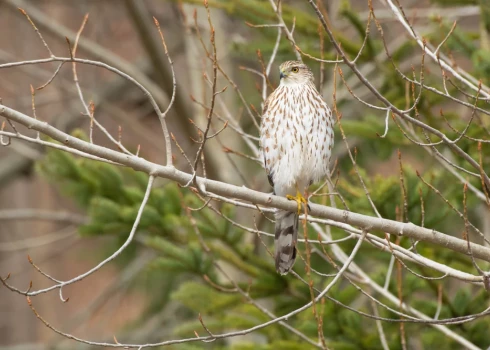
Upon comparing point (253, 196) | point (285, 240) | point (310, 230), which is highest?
point (310, 230)

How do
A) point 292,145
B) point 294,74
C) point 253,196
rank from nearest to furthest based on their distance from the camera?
1. point 253,196
2. point 292,145
3. point 294,74

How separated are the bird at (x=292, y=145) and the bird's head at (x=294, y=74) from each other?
5 cm

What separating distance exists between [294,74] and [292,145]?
0.50 metres

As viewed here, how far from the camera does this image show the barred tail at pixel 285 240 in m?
4.58

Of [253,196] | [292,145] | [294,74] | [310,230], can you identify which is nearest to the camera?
[253,196]

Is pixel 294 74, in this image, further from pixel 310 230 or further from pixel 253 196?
pixel 253 196

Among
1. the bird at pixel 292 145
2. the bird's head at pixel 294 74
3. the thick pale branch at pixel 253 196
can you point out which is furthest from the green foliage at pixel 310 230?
the thick pale branch at pixel 253 196

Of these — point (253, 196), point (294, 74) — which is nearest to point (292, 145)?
point (294, 74)

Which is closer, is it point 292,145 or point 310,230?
point 292,145

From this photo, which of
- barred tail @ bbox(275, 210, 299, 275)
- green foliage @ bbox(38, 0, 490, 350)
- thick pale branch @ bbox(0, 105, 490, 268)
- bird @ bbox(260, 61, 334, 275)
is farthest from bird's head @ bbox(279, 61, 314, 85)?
thick pale branch @ bbox(0, 105, 490, 268)

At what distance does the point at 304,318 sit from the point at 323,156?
1.26 m

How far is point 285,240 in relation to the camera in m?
4.66

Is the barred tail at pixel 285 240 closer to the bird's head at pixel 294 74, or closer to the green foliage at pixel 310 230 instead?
the green foliage at pixel 310 230

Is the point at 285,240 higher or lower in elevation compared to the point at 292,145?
lower
